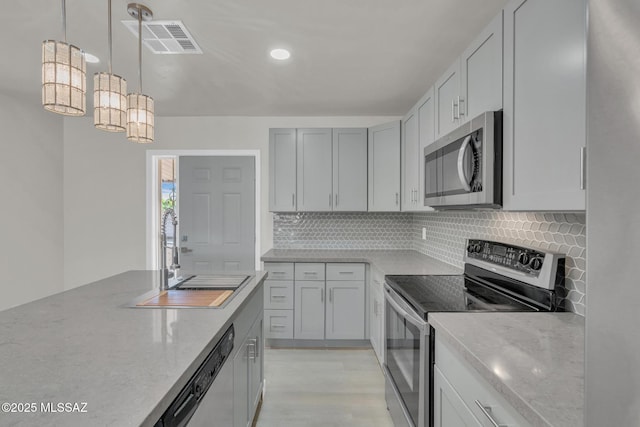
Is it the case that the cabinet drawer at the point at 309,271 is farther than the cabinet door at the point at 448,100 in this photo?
Yes

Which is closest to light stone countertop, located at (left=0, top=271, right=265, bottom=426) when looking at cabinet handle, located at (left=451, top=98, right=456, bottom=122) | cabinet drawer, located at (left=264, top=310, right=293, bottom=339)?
cabinet handle, located at (left=451, top=98, right=456, bottom=122)

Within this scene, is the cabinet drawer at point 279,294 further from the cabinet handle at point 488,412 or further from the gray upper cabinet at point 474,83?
the cabinet handle at point 488,412

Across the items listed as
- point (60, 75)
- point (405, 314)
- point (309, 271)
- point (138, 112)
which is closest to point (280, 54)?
point (138, 112)

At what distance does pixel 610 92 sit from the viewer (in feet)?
1.54

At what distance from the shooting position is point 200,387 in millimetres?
1055

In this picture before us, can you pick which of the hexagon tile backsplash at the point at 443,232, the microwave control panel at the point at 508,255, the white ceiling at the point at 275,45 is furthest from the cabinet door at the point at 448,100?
the microwave control panel at the point at 508,255

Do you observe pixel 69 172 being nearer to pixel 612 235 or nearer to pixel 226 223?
pixel 226 223

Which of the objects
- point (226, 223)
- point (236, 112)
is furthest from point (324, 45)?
point (226, 223)

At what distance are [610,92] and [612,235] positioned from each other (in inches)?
7.8

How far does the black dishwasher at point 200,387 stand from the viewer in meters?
0.86

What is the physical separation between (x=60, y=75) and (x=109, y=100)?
0.33m

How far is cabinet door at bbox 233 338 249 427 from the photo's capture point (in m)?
1.56

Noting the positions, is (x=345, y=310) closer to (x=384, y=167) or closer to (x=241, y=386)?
(x=384, y=167)

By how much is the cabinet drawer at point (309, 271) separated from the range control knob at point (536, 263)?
6.73 ft
